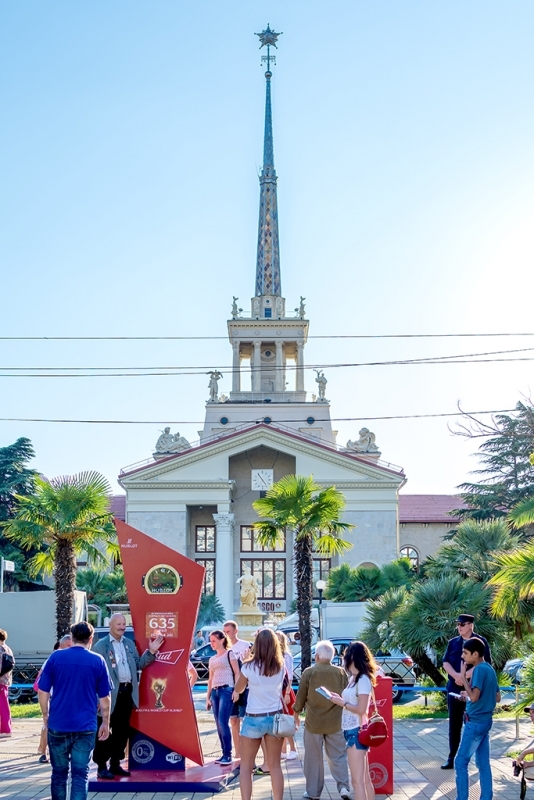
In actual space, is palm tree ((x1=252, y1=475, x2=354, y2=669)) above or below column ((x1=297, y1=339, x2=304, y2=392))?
below

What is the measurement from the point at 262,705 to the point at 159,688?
238cm

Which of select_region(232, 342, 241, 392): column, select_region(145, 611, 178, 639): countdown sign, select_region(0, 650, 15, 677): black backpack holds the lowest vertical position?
select_region(0, 650, 15, 677): black backpack

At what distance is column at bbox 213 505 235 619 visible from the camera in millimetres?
46594

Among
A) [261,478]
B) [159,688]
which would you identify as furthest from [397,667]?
[261,478]

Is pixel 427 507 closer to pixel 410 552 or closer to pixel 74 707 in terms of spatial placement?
pixel 410 552

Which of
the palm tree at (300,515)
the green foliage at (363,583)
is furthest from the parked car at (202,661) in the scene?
the green foliage at (363,583)

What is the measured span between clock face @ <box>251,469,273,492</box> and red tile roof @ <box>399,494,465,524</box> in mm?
11703

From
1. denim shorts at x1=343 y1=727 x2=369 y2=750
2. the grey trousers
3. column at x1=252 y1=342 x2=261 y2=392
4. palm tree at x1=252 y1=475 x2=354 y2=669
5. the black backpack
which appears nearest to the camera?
denim shorts at x1=343 y1=727 x2=369 y2=750

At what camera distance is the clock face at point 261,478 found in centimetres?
4934

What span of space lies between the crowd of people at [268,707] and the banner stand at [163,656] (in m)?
0.16

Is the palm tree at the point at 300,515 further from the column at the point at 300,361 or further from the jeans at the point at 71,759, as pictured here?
the column at the point at 300,361

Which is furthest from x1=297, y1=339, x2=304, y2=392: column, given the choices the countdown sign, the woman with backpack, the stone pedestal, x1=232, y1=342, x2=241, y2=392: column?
the countdown sign

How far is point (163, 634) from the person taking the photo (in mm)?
10461

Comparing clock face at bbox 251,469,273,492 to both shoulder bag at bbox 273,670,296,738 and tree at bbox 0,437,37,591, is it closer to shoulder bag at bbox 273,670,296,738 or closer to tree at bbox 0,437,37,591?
tree at bbox 0,437,37,591
